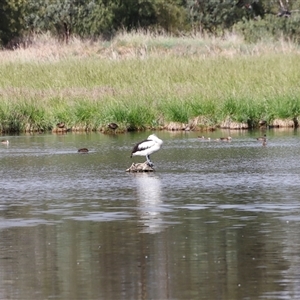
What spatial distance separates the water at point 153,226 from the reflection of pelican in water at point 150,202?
15 mm

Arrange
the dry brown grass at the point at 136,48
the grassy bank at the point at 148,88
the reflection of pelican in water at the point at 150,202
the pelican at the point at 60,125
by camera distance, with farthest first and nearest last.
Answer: the dry brown grass at the point at 136,48
the pelican at the point at 60,125
the grassy bank at the point at 148,88
the reflection of pelican in water at the point at 150,202

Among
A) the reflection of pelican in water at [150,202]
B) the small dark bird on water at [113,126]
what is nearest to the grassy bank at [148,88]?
the small dark bird on water at [113,126]

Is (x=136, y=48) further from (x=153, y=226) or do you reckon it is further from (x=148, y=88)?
(x=153, y=226)

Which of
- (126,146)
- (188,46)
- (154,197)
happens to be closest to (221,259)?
(154,197)

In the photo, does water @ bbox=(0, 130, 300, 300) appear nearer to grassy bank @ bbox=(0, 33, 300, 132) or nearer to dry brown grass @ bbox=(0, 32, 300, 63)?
grassy bank @ bbox=(0, 33, 300, 132)

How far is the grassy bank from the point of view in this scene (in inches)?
1068

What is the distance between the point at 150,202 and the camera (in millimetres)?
13984

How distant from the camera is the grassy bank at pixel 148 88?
27125 millimetres

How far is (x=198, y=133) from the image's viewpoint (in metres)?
26.2

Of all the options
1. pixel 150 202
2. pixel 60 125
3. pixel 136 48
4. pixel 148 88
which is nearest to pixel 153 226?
pixel 150 202

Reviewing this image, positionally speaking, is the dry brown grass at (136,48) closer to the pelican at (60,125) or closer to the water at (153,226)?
the pelican at (60,125)

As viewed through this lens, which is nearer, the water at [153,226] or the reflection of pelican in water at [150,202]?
the water at [153,226]

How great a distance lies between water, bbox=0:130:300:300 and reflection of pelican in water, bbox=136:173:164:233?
0.01 meters

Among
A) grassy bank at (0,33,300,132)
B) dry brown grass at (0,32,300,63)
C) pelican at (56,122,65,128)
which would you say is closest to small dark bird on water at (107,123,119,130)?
grassy bank at (0,33,300,132)
